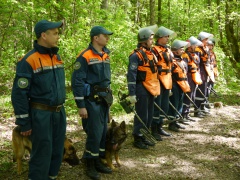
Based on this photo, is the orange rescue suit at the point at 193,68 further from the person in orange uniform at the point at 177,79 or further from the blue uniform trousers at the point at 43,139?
the blue uniform trousers at the point at 43,139

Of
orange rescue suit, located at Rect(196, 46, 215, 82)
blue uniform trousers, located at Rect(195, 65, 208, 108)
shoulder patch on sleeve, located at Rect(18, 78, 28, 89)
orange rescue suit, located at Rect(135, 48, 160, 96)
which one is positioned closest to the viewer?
shoulder patch on sleeve, located at Rect(18, 78, 28, 89)

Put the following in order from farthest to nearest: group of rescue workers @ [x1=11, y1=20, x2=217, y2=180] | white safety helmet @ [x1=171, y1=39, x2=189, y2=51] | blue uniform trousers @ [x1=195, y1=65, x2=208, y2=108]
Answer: blue uniform trousers @ [x1=195, y1=65, x2=208, y2=108]
white safety helmet @ [x1=171, y1=39, x2=189, y2=51]
group of rescue workers @ [x1=11, y1=20, x2=217, y2=180]

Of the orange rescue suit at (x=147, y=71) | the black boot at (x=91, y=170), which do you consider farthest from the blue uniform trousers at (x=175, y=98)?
the black boot at (x=91, y=170)

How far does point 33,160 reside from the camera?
3697 millimetres

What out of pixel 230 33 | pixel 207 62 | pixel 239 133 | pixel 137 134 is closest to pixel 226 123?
pixel 239 133

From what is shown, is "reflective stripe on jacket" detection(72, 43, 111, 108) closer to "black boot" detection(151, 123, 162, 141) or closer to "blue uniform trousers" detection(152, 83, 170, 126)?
"blue uniform trousers" detection(152, 83, 170, 126)

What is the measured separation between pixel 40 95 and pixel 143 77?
3202 mm

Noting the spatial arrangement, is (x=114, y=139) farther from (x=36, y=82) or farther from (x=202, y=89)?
(x=202, y=89)

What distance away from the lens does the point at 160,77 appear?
23.6 feet

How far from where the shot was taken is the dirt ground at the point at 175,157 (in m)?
5.09

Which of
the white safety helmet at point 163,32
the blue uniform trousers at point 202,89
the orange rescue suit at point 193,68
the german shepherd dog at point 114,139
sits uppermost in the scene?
the white safety helmet at point 163,32

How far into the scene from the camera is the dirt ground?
509 centimetres

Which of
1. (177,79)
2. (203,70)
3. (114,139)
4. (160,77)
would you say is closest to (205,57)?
(203,70)

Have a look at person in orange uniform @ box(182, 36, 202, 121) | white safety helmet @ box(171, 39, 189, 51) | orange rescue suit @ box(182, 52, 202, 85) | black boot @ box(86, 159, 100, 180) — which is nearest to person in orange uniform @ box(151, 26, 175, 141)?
white safety helmet @ box(171, 39, 189, 51)
